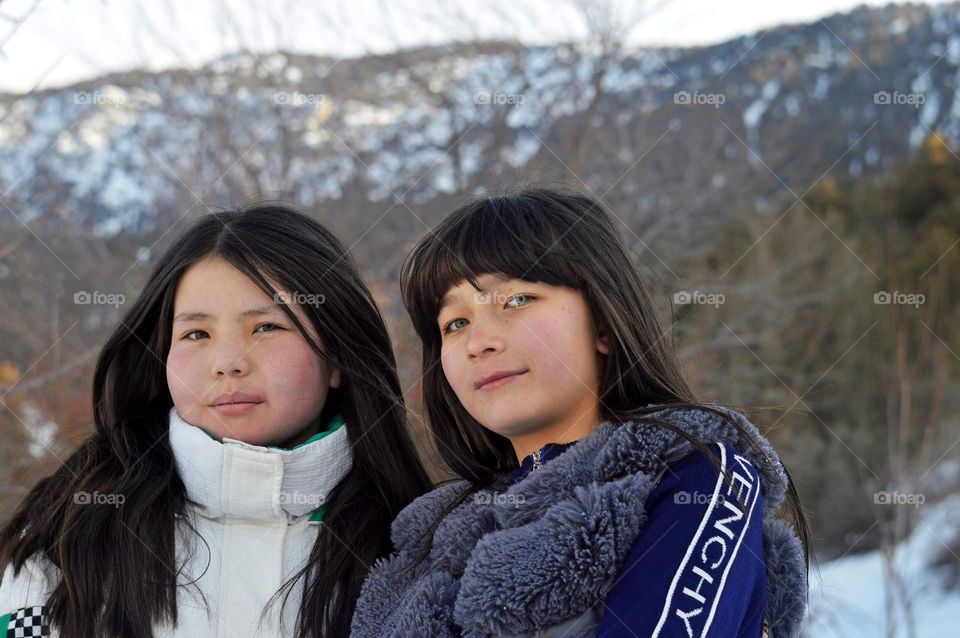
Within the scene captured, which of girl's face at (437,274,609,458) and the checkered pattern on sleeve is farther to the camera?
the checkered pattern on sleeve

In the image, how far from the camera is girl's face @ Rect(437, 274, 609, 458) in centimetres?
201

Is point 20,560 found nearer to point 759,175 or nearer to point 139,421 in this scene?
point 139,421

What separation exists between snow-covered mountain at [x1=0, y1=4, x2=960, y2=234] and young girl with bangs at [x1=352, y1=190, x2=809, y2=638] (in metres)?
4.41
